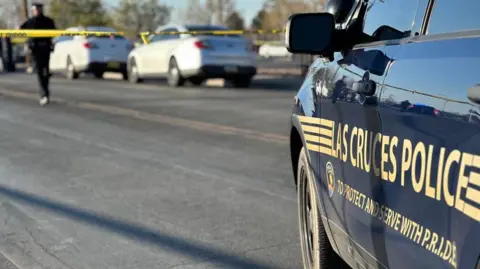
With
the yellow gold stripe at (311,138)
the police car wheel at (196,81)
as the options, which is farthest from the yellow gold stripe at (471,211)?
the police car wheel at (196,81)

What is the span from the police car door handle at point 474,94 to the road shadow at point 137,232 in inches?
107

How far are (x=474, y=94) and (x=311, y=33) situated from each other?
166 cm

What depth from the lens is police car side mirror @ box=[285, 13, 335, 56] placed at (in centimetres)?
371

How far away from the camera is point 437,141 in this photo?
94.3 inches

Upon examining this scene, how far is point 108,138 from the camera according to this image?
1024cm

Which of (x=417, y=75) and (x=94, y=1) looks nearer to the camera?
(x=417, y=75)

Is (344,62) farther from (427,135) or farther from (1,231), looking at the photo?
(1,231)

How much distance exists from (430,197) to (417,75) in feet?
1.54

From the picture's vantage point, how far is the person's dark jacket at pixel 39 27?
1429cm

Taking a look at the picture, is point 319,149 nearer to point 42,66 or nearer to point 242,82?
point 42,66

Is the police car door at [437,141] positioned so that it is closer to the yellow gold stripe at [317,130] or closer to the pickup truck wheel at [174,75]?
the yellow gold stripe at [317,130]

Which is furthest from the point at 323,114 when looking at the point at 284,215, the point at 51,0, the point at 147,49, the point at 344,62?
the point at 51,0

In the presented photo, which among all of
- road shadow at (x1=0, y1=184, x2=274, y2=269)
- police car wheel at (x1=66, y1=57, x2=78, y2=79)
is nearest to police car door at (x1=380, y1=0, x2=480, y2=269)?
road shadow at (x1=0, y1=184, x2=274, y2=269)

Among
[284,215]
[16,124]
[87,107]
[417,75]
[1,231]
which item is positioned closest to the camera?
[417,75]
